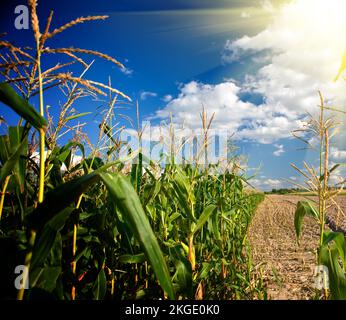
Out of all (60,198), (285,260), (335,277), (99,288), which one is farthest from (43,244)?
(285,260)

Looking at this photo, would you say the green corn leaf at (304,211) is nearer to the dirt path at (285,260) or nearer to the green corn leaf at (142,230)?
the dirt path at (285,260)

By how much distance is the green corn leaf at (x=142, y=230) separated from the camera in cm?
76

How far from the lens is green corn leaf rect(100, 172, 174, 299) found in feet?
2.50

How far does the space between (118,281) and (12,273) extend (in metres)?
1.07

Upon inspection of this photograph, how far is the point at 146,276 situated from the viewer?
2264 mm

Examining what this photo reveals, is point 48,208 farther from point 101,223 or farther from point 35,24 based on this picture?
point 101,223

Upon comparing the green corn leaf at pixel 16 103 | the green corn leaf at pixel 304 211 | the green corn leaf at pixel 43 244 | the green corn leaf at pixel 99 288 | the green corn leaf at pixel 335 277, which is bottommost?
the green corn leaf at pixel 99 288

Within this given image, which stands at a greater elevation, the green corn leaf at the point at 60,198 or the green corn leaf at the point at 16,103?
the green corn leaf at the point at 16,103

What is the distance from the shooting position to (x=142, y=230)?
772mm

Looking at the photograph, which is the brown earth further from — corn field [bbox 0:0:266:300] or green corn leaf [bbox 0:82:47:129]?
green corn leaf [bbox 0:82:47:129]

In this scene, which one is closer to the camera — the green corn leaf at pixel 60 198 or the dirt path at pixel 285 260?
the green corn leaf at pixel 60 198

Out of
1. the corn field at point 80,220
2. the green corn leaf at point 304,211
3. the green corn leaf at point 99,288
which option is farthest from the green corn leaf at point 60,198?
the green corn leaf at point 304,211

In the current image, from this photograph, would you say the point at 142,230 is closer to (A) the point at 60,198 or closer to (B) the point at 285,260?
(A) the point at 60,198
